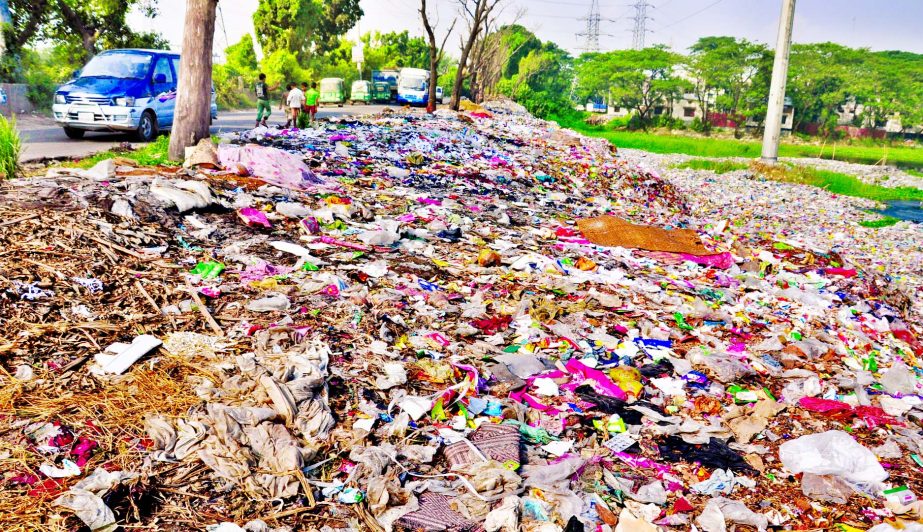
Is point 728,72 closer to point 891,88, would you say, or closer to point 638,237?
point 891,88

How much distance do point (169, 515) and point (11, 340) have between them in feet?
4.96

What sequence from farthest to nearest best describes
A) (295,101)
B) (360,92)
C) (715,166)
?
(360,92), (715,166), (295,101)

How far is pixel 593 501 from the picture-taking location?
260 centimetres

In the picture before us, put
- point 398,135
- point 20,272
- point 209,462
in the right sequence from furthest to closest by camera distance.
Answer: point 398,135, point 20,272, point 209,462

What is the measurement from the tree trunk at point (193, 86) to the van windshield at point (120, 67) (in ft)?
12.3

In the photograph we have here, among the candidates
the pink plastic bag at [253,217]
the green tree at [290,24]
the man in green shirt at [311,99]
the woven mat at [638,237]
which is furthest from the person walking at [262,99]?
the green tree at [290,24]

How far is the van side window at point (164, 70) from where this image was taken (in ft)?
36.3

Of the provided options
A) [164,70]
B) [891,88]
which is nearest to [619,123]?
[891,88]

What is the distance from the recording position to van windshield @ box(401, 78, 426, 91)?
3334 centimetres

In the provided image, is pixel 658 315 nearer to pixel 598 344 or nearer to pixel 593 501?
pixel 598 344

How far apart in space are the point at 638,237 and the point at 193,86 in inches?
226

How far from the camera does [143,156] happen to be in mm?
8453

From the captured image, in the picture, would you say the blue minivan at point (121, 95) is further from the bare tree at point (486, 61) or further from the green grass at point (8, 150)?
the bare tree at point (486, 61)

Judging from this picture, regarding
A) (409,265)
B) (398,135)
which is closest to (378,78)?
(398,135)
